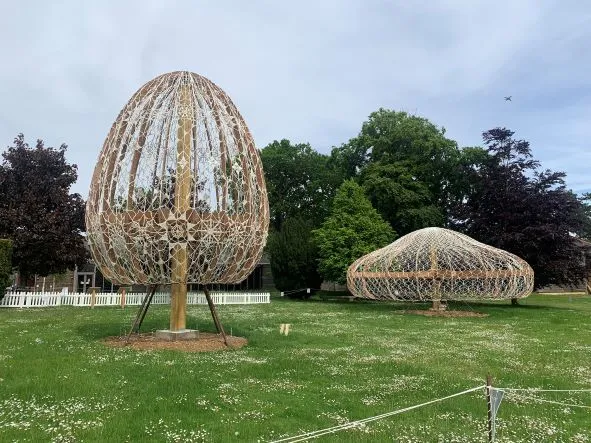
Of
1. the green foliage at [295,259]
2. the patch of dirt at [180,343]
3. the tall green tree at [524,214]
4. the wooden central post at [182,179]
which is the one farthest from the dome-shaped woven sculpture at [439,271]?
the wooden central post at [182,179]

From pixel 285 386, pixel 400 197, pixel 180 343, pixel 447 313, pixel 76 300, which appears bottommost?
pixel 285 386

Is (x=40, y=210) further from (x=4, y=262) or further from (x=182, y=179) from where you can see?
(x=182, y=179)

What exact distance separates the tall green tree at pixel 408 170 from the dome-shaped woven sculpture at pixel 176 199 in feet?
92.1


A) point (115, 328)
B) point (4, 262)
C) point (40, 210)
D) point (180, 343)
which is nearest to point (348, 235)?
point (40, 210)

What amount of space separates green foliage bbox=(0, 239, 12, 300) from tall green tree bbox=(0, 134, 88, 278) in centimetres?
319

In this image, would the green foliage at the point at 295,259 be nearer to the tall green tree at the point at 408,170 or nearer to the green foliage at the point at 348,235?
the green foliage at the point at 348,235

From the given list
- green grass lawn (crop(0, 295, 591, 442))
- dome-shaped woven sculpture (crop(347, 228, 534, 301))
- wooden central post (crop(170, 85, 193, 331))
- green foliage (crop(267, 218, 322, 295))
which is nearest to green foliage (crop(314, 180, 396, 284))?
green foliage (crop(267, 218, 322, 295))

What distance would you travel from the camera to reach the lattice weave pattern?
486 inches

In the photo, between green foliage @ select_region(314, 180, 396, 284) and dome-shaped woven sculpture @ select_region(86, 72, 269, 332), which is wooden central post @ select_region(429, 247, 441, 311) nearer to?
green foliage @ select_region(314, 180, 396, 284)

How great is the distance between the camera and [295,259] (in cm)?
4003

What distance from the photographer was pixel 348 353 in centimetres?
1257

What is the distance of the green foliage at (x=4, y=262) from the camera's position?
24453 mm

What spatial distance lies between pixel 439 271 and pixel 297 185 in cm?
2852

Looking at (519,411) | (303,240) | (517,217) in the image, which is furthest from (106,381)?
(303,240)
